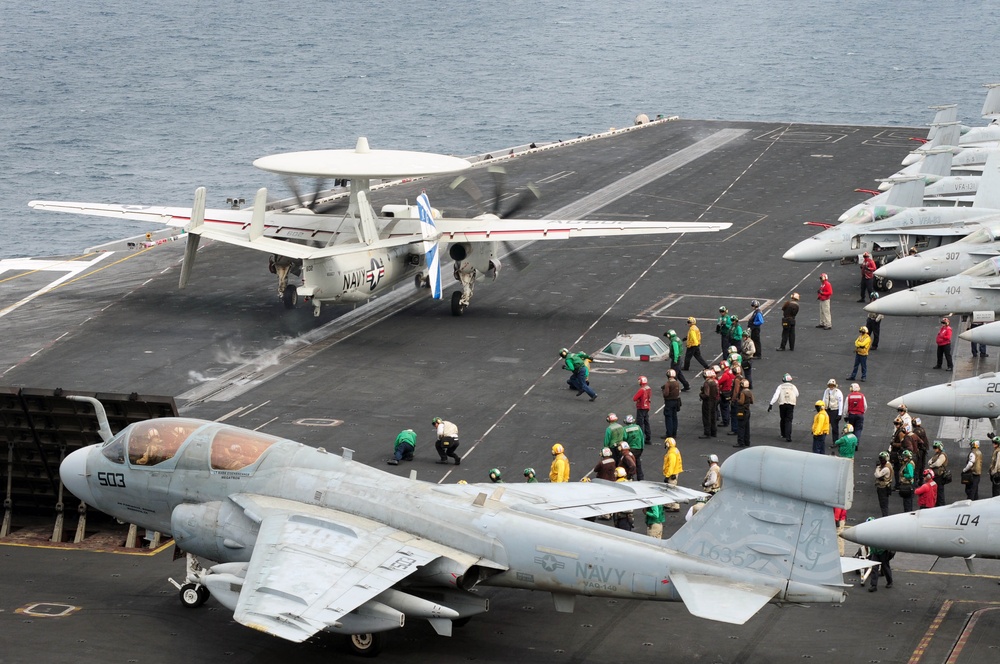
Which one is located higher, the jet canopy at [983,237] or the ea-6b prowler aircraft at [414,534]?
the jet canopy at [983,237]

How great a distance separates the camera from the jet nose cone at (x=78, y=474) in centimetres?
2453

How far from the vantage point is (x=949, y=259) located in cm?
4444

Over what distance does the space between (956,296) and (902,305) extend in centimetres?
151

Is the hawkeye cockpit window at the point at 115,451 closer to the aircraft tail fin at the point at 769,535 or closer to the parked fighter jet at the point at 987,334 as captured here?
the aircraft tail fin at the point at 769,535

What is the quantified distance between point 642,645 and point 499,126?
4687 inches

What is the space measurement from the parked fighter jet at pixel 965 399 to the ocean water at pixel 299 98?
201 ft

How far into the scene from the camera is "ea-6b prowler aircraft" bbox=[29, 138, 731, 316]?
1687 inches

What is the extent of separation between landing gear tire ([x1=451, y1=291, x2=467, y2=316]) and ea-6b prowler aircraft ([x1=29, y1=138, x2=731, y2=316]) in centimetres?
3

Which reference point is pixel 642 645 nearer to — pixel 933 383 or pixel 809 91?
pixel 933 383

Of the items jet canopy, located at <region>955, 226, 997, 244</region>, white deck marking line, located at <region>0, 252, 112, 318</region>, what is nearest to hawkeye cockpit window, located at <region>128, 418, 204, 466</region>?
white deck marking line, located at <region>0, 252, 112, 318</region>

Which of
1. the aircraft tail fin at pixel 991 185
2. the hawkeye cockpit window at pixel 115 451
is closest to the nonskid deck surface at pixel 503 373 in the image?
the hawkeye cockpit window at pixel 115 451

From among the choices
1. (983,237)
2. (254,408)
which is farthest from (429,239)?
(983,237)

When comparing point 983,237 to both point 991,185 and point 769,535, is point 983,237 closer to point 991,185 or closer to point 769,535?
point 991,185

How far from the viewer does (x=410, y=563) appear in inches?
836
